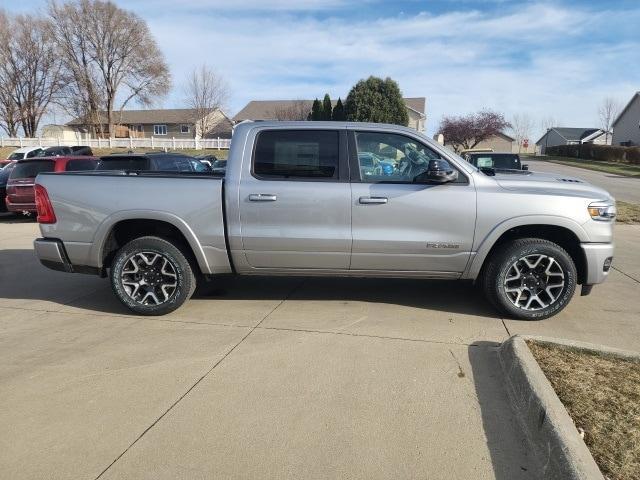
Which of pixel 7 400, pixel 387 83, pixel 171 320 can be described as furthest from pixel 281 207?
pixel 387 83

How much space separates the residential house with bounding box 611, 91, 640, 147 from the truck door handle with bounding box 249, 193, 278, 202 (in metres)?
66.7

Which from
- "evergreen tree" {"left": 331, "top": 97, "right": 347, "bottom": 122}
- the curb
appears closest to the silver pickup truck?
the curb

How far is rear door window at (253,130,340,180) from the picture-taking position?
486cm

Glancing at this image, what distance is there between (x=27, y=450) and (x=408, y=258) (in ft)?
11.2

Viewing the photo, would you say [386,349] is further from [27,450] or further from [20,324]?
[20,324]

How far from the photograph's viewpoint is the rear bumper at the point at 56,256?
16.6 feet

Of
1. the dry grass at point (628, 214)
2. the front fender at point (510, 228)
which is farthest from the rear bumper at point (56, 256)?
the dry grass at point (628, 214)

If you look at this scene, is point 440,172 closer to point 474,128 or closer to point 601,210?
point 601,210

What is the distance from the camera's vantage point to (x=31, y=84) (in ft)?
183

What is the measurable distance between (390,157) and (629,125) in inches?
2851

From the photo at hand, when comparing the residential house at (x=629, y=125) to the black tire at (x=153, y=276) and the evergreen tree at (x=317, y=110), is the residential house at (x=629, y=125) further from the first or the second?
the black tire at (x=153, y=276)

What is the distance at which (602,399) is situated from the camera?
3160mm

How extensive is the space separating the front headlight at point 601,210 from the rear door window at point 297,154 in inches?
96.8

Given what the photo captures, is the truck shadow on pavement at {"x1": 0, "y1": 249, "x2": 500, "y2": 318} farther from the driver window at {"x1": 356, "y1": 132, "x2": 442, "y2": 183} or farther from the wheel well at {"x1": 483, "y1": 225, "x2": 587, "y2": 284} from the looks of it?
the driver window at {"x1": 356, "y1": 132, "x2": 442, "y2": 183}
